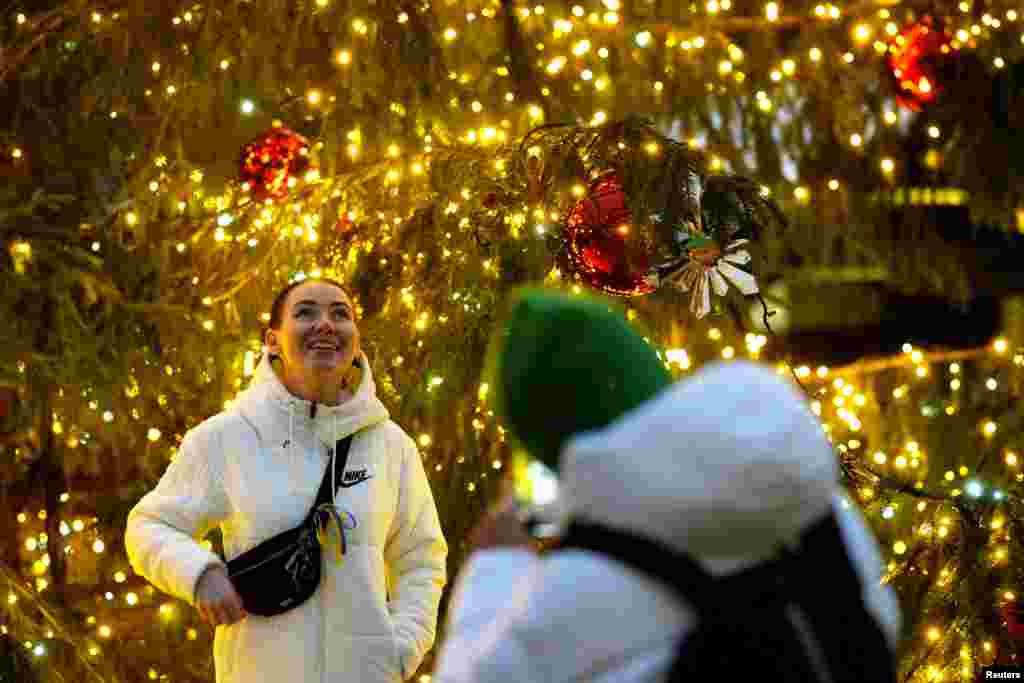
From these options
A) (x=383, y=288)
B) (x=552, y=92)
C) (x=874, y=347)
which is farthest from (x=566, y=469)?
(x=874, y=347)

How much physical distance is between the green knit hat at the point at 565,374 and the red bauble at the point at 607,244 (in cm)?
238

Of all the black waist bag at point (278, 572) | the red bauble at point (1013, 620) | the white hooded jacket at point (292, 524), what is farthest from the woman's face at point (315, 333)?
the red bauble at point (1013, 620)

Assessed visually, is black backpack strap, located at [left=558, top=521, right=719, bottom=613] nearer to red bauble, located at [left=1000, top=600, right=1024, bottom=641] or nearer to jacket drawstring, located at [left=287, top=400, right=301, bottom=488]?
jacket drawstring, located at [left=287, top=400, right=301, bottom=488]

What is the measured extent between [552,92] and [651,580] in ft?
15.0

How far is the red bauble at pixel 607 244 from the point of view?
480 cm

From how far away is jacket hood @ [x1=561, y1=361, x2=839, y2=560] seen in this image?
218 cm

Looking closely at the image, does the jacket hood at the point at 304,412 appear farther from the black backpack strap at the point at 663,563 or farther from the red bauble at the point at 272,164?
the black backpack strap at the point at 663,563

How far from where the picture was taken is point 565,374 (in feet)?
7.72

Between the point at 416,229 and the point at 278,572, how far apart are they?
181cm

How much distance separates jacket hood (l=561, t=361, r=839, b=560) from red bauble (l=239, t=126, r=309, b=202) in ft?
13.1

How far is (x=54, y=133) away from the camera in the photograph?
265 inches

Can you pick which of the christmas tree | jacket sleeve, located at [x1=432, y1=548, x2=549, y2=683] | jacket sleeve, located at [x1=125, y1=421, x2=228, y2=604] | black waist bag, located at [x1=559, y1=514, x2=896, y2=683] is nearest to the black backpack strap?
black waist bag, located at [x1=559, y1=514, x2=896, y2=683]

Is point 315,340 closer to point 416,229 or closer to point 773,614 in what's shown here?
point 416,229

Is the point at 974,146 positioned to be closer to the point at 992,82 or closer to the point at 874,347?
the point at 992,82
